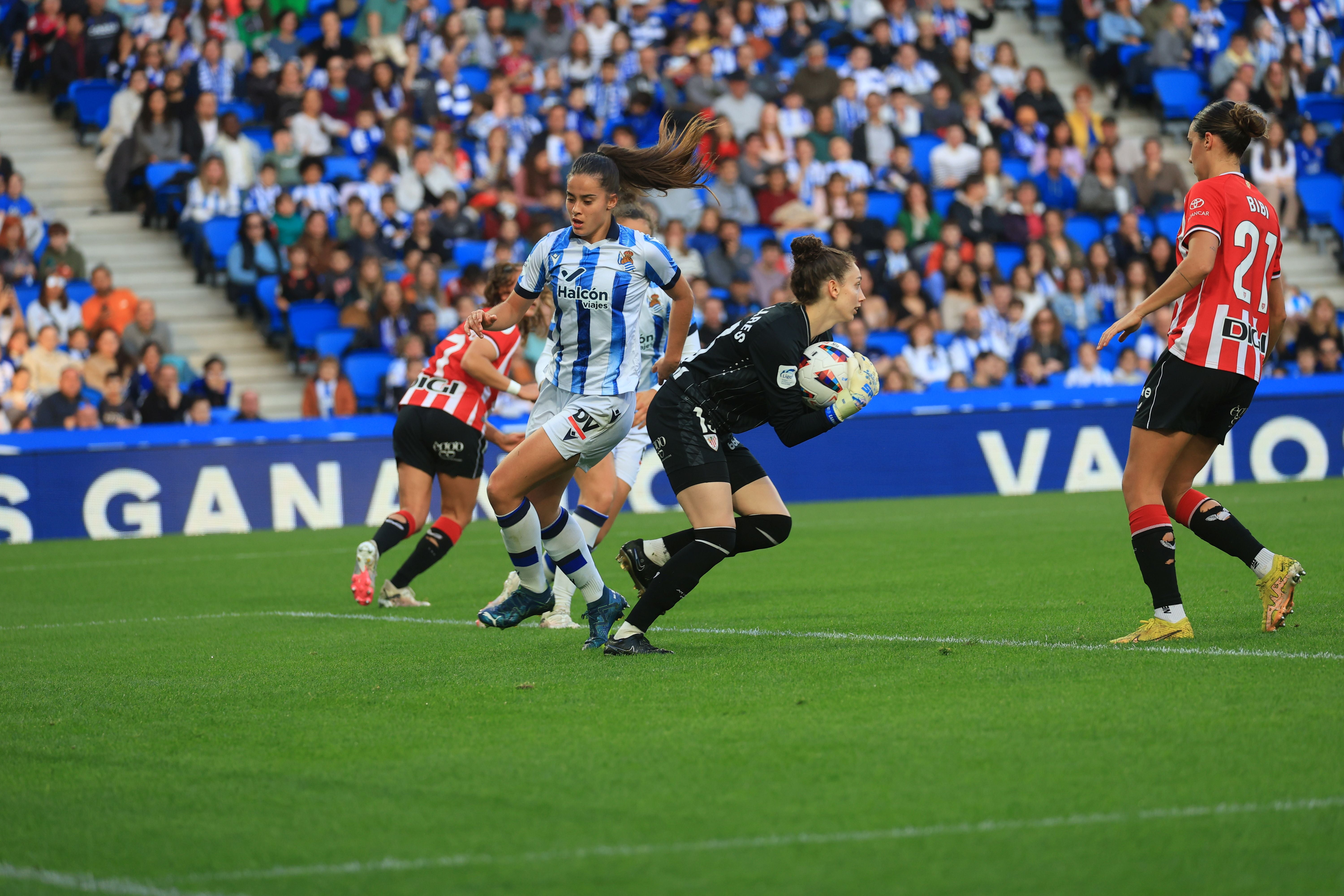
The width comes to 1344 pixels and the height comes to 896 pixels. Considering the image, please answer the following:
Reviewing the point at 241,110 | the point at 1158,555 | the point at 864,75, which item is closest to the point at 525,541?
the point at 1158,555

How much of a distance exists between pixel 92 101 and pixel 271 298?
4.61m

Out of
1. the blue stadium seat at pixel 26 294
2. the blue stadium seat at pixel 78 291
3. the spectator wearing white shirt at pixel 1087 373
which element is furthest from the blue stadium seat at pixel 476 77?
the spectator wearing white shirt at pixel 1087 373

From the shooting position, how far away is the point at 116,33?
21.1 m

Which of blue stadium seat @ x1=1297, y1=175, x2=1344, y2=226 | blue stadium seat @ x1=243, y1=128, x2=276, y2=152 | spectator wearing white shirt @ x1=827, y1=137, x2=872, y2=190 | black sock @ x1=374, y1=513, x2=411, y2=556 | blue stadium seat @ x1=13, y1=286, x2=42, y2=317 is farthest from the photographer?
blue stadium seat @ x1=1297, y1=175, x2=1344, y2=226

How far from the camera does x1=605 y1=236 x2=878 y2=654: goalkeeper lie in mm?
6984

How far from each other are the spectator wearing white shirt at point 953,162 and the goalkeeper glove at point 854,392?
15.8 meters

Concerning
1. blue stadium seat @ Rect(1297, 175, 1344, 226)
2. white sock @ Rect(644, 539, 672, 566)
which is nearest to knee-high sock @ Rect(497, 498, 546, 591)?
white sock @ Rect(644, 539, 672, 566)

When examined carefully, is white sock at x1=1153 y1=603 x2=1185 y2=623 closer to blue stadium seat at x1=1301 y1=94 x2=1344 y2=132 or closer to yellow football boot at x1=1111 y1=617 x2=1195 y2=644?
yellow football boot at x1=1111 y1=617 x2=1195 y2=644

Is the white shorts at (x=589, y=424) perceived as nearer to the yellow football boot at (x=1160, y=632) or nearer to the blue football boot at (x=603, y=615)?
the blue football boot at (x=603, y=615)

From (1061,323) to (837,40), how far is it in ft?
20.9

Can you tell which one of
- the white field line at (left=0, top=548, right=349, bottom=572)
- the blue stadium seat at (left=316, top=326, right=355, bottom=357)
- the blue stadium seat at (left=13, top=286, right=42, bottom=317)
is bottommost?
the white field line at (left=0, top=548, right=349, bottom=572)

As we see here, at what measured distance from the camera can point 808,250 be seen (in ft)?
23.4

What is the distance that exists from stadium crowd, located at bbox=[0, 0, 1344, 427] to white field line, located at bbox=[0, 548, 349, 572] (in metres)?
3.16

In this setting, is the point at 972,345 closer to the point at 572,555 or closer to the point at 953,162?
the point at 953,162
